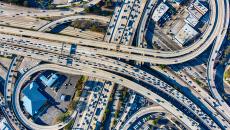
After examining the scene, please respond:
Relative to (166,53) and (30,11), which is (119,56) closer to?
(166,53)

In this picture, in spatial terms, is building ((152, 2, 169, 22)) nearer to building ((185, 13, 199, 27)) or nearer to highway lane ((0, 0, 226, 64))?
building ((185, 13, 199, 27))


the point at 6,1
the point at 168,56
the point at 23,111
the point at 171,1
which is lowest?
the point at 23,111

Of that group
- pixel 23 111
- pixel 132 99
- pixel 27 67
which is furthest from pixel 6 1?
pixel 132 99

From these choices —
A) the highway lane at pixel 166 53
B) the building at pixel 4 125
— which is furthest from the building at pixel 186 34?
the building at pixel 4 125

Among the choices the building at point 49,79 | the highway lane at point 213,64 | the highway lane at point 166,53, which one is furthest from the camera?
the building at point 49,79

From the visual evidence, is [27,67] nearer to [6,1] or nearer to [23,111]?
[23,111]

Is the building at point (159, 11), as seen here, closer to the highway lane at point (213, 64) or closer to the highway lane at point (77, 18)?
the highway lane at point (77, 18)
